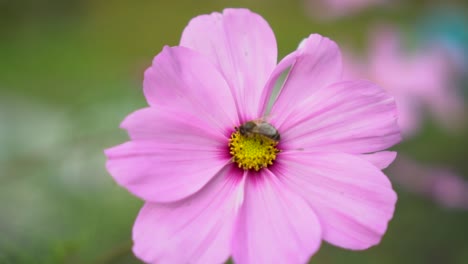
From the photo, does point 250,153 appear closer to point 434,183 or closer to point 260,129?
point 260,129

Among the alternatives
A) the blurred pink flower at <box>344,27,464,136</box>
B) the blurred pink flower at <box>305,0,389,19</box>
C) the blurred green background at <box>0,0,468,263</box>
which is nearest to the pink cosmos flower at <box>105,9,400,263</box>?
the blurred green background at <box>0,0,468,263</box>

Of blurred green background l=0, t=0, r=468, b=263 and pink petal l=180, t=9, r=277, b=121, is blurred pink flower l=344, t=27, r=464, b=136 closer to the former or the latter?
blurred green background l=0, t=0, r=468, b=263

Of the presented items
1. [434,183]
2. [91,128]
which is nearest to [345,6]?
[434,183]

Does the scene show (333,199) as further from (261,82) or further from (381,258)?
(381,258)

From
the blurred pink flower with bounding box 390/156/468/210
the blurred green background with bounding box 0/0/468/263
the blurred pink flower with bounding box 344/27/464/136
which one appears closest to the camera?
the blurred pink flower with bounding box 390/156/468/210

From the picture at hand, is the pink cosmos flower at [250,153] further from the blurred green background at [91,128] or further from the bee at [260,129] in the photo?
the blurred green background at [91,128]

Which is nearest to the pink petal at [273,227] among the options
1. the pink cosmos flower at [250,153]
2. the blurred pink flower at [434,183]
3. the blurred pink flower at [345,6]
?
the pink cosmos flower at [250,153]
